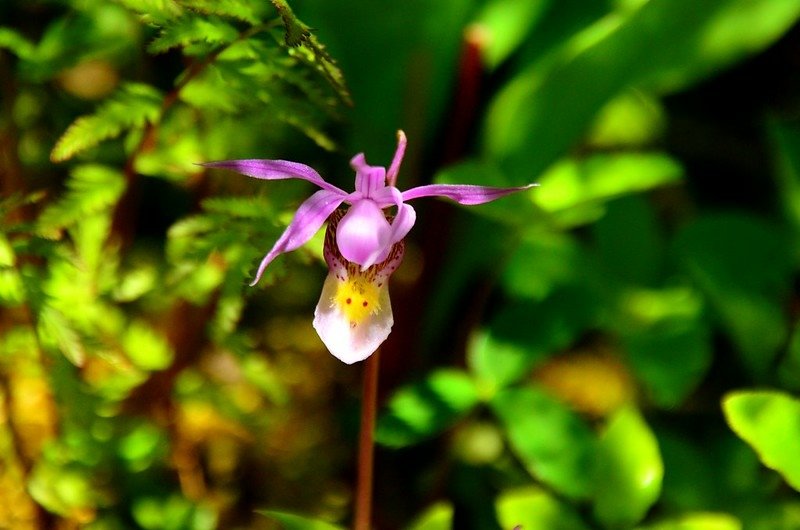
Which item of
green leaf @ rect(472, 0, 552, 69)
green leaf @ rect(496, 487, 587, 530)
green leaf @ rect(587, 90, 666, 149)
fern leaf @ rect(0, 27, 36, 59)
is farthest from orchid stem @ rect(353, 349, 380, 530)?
green leaf @ rect(587, 90, 666, 149)

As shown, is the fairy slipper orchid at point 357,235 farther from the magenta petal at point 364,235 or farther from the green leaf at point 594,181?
the green leaf at point 594,181

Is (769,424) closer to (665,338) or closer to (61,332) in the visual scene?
(665,338)

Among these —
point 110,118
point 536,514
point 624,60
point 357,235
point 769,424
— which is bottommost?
point 536,514

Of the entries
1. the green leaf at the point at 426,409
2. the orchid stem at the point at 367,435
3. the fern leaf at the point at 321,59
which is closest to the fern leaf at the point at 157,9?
the fern leaf at the point at 321,59

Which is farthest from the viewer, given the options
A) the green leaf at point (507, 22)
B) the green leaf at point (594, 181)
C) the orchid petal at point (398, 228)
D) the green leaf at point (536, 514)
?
the green leaf at point (507, 22)

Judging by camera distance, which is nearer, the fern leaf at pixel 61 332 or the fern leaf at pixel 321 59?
the fern leaf at pixel 321 59

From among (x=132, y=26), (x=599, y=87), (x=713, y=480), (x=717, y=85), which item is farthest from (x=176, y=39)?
(x=717, y=85)

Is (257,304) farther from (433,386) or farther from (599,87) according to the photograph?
(599,87)

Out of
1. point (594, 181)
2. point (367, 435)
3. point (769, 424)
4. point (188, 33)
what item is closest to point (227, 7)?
point (188, 33)

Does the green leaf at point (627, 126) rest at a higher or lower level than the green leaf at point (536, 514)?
higher
